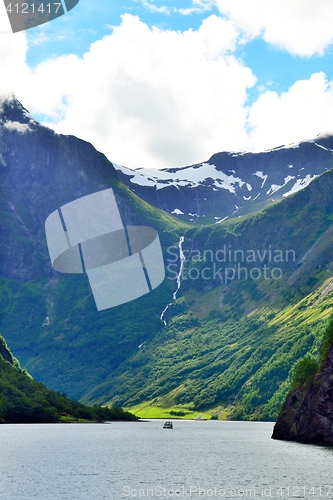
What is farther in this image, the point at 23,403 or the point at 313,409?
the point at 23,403

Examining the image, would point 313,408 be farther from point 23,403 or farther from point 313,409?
point 23,403

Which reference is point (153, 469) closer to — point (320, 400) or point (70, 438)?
point (320, 400)

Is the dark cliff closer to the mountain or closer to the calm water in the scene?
the calm water

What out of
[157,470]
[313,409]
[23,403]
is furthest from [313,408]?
[23,403]

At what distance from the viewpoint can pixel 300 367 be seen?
134 metres

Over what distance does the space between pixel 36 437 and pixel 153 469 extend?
54507 millimetres

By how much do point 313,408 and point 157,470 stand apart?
4593cm

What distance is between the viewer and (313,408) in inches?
4835

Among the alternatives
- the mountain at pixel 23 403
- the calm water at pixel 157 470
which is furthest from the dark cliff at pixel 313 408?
the mountain at pixel 23 403

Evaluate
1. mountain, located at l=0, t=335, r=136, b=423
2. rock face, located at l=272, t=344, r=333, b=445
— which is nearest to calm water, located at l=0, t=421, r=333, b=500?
rock face, located at l=272, t=344, r=333, b=445

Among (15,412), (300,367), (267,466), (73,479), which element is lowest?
(15,412)

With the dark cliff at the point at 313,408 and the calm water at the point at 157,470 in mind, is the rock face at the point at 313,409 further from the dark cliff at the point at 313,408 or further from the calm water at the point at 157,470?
the calm water at the point at 157,470

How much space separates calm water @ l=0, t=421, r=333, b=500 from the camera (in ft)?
226

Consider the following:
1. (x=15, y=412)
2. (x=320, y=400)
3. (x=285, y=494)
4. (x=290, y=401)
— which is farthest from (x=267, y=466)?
(x=15, y=412)
